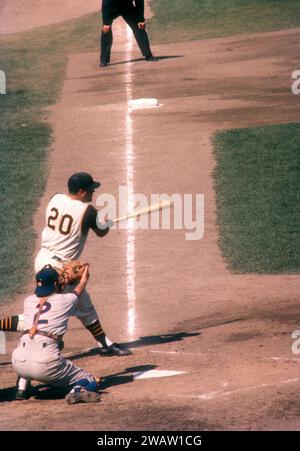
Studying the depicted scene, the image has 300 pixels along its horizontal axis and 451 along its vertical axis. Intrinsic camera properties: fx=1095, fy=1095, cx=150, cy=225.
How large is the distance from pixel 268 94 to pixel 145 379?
12521mm

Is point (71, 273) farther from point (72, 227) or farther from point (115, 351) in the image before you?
point (115, 351)

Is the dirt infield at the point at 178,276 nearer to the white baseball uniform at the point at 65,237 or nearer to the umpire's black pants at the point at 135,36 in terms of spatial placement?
the umpire's black pants at the point at 135,36

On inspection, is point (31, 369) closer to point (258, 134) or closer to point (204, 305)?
point (204, 305)

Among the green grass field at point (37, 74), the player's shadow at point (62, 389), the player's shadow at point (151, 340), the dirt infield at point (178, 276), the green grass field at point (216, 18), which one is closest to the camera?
the dirt infield at point (178, 276)

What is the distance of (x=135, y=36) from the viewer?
24703 mm

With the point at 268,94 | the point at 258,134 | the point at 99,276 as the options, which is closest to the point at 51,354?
the point at 99,276

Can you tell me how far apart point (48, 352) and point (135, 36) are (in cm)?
1550

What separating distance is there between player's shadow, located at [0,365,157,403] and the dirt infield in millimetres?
27

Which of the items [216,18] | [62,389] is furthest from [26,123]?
[62,389]

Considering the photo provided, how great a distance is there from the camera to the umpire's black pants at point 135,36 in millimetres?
24344

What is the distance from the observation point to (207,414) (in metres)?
9.59

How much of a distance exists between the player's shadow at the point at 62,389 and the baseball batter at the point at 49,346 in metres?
0.23

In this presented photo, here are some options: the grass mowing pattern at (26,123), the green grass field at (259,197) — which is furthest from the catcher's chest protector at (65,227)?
the green grass field at (259,197)

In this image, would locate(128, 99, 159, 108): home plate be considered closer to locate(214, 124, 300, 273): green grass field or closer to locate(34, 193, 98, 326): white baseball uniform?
locate(214, 124, 300, 273): green grass field
